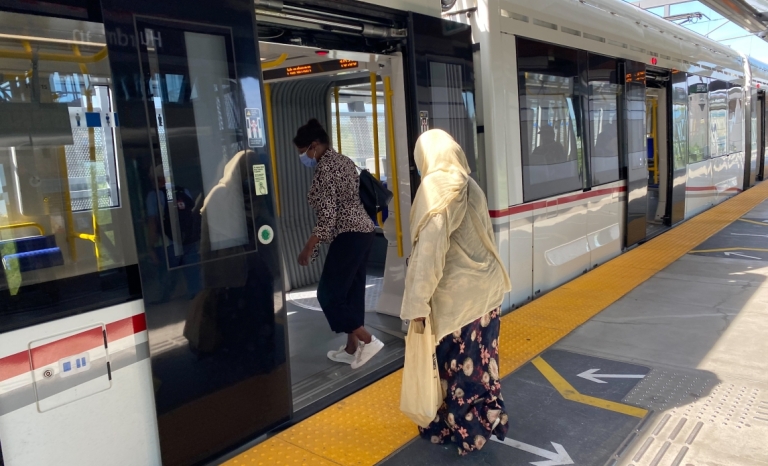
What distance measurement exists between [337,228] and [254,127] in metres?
1.21

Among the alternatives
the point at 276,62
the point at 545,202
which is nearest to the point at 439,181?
the point at 276,62

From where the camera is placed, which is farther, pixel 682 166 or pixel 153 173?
pixel 682 166

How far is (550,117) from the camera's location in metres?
5.52

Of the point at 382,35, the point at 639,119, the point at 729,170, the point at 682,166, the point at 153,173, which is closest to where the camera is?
the point at 153,173

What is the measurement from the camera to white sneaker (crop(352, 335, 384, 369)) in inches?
160

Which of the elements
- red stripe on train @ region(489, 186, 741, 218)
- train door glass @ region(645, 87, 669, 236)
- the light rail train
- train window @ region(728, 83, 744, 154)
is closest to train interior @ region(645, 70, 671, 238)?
train door glass @ region(645, 87, 669, 236)

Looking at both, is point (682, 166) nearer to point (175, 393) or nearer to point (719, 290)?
point (719, 290)

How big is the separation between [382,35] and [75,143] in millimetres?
2157

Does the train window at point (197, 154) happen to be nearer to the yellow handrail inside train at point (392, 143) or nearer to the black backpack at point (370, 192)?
the black backpack at point (370, 192)

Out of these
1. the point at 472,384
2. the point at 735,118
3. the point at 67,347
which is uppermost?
the point at 735,118

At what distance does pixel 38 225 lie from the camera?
2.28 meters

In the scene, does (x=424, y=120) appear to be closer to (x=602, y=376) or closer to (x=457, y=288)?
(x=457, y=288)

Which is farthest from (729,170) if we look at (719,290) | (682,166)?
(719,290)

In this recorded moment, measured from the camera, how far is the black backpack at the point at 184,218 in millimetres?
2592
